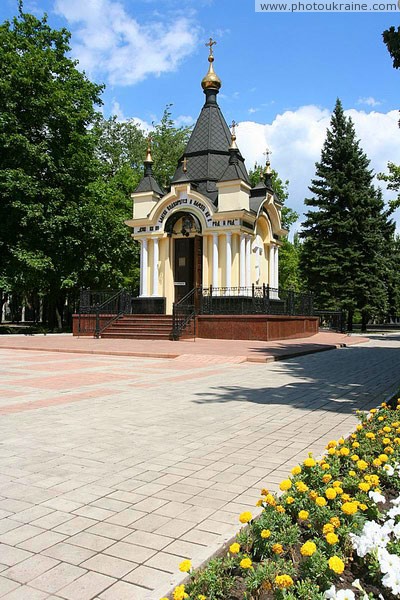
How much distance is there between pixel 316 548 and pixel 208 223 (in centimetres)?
2214

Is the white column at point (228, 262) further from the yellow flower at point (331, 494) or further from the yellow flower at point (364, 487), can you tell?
the yellow flower at point (331, 494)

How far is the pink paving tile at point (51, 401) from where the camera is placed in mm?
7043

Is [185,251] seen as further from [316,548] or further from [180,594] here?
[180,594]

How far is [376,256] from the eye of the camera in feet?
116

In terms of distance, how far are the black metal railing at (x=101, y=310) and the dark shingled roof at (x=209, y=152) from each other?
21.5 ft

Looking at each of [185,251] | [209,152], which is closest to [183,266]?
[185,251]

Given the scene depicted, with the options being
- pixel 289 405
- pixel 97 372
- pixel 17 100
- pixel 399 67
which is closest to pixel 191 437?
pixel 289 405

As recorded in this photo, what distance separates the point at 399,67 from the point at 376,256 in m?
26.3

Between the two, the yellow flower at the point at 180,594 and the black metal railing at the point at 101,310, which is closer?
the yellow flower at the point at 180,594

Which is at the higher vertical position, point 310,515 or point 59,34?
point 59,34

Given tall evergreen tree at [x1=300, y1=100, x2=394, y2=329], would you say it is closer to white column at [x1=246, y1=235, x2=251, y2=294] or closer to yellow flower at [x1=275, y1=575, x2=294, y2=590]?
white column at [x1=246, y1=235, x2=251, y2=294]

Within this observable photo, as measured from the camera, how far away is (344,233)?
35.1 metres

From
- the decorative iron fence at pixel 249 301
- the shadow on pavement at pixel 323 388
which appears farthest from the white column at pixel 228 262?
the shadow on pavement at pixel 323 388

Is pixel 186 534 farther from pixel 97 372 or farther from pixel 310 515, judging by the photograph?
pixel 97 372
